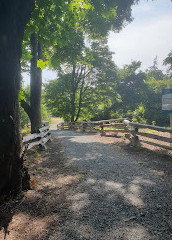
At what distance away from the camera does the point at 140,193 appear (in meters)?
3.65

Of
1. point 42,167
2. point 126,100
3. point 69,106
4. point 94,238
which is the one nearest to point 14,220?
point 94,238

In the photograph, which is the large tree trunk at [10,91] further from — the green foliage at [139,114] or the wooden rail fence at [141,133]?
the green foliage at [139,114]

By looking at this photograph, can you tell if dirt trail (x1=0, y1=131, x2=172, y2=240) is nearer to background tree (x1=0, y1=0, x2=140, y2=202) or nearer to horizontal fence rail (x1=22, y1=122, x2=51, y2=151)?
background tree (x1=0, y1=0, x2=140, y2=202)

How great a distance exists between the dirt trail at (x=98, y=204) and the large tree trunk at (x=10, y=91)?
23.1 inches

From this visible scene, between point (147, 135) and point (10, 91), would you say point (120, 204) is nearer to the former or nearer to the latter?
point (10, 91)

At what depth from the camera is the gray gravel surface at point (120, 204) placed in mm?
2523

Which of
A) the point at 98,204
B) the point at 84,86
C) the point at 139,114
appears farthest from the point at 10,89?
the point at 139,114

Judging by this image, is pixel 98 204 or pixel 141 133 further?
pixel 141 133

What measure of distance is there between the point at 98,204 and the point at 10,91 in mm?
2858

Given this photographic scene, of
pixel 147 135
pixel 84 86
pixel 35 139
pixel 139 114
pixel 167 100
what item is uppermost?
pixel 84 86

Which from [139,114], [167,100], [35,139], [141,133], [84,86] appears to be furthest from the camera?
[139,114]

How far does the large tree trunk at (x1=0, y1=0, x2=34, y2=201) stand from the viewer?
308 cm

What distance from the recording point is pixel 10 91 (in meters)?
3.31

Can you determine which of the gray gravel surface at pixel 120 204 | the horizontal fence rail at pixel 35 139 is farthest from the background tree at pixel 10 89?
the gray gravel surface at pixel 120 204
